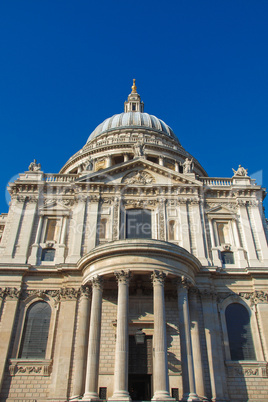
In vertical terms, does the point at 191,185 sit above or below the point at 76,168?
below

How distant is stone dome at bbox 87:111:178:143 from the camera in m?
49.8

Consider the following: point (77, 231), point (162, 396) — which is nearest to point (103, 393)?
point (162, 396)

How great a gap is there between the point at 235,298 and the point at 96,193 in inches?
524

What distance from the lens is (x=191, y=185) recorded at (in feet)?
97.6

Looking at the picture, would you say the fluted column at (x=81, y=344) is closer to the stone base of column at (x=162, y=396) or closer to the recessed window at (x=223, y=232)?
the stone base of column at (x=162, y=396)

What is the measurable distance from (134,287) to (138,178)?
9904 millimetres

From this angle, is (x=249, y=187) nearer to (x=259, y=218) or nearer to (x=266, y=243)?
(x=259, y=218)

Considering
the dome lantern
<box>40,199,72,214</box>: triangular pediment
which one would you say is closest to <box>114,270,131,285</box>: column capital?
<box>40,199,72,214</box>: triangular pediment

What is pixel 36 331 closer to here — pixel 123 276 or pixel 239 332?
pixel 123 276

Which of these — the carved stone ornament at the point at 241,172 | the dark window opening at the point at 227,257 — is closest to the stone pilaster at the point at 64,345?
the dark window opening at the point at 227,257

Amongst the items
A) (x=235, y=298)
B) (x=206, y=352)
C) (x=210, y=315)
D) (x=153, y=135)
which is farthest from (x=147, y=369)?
(x=153, y=135)

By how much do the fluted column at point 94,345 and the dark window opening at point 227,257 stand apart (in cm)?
1010

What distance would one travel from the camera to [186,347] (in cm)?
2023

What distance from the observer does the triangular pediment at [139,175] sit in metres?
30.0
